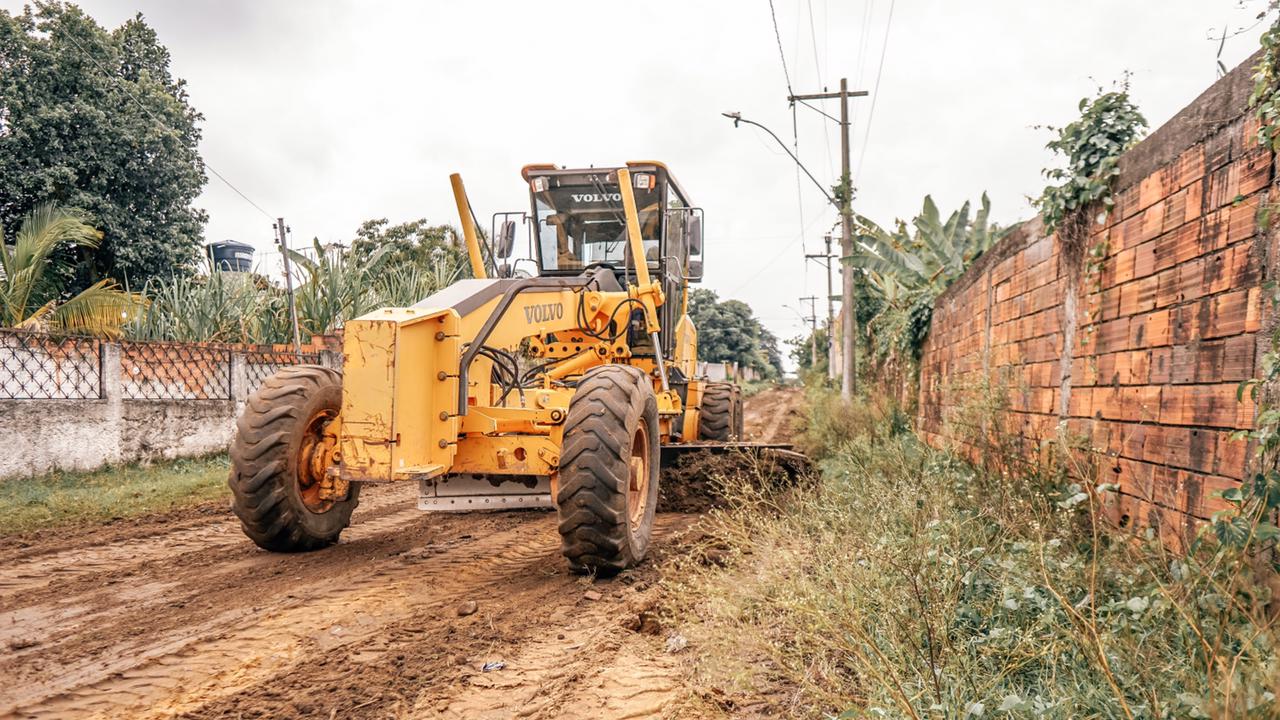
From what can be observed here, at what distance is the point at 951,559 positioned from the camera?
3.35m

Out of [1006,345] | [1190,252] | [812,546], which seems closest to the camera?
[1190,252]

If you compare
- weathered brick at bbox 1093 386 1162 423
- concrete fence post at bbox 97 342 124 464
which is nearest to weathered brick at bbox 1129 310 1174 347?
weathered brick at bbox 1093 386 1162 423

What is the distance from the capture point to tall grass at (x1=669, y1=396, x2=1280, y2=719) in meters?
2.39

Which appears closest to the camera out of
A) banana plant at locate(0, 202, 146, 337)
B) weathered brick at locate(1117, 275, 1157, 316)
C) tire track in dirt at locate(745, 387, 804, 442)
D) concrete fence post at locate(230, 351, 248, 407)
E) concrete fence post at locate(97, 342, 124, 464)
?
weathered brick at locate(1117, 275, 1157, 316)

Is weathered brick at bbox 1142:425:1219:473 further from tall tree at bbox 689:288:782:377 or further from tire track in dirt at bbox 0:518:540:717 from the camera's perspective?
tall tree at bbox 689:288:782:377

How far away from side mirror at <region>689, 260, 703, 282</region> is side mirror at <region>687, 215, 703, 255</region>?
25cm

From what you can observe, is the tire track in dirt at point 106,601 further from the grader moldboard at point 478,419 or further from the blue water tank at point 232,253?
the blue water tank at point 232,253

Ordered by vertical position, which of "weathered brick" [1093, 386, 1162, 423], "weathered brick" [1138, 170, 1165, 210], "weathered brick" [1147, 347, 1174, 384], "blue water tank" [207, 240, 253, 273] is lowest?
"weathered brick" [1093, 386, 1162, 423]

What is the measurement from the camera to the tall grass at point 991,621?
7.85 ft

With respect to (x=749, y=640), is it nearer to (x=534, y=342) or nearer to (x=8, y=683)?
(x=8, y=683)

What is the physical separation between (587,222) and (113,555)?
4808 millimetres

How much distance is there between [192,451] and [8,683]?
8.69 m

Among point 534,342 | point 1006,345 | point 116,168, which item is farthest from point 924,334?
point 116,168

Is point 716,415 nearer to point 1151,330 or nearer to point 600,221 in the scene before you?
point 600,221
